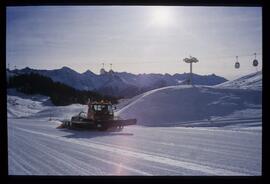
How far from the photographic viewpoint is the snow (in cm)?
647

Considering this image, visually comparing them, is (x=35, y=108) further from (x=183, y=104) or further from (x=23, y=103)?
(x=183, y=104)

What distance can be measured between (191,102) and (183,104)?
179 millimetres

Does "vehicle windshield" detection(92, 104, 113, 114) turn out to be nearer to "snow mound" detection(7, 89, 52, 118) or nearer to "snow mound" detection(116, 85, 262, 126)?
"snow mound" detection(116, 85, 262, 126)

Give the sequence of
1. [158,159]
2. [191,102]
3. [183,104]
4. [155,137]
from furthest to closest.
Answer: [155,137] < [191,102] < [183,104] < [158,159]

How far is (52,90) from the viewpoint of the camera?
6727 millimetres

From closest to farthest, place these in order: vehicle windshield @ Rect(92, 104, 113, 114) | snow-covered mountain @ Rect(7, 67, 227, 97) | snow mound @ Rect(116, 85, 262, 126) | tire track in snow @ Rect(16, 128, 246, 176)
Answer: tire track in snow @ Rect(16, 128, 246, 176) → snow-covered mountain @ Rect(7, 67, 227, 97) → snow mound @ Rect(116, 85, 262, 126) → vehicle windshield @ Rect(92, 104, 113, 114)

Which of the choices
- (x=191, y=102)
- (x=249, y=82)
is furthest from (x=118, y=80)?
(x=249, y=82)

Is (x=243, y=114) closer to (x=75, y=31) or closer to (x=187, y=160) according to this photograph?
(x=187, y=160)

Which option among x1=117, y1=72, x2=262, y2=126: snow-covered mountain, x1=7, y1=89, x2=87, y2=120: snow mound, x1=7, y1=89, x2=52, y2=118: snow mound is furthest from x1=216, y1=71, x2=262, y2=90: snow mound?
x1=7, y1=89, x2=52, y2=118: snow mound

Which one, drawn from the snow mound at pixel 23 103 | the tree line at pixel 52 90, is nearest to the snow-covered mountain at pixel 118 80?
the tree line at pixel 52 90

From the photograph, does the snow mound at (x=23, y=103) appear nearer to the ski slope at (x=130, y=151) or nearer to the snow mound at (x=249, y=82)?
the ski slope at (x=130, y=151)

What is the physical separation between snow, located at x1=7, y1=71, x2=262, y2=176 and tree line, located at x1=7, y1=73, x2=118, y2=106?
89mm

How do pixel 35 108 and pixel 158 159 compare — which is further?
pixel 35 108
